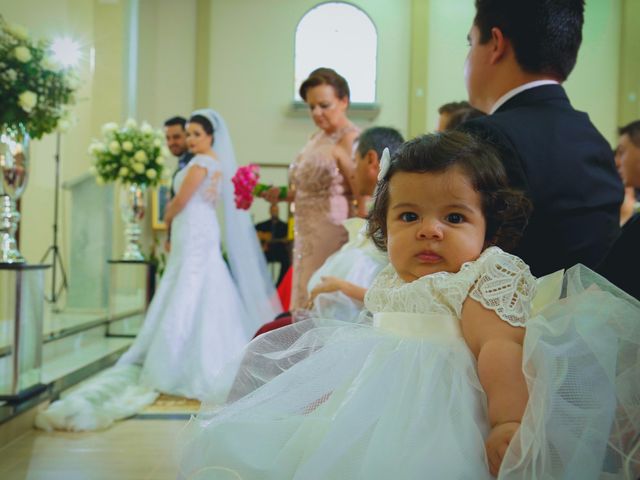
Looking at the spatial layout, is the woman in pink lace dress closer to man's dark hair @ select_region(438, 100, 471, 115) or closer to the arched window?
man's dark hair @ select_region(438, 100, 471, 115)

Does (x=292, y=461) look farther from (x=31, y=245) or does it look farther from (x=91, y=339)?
(x=31, y=245)

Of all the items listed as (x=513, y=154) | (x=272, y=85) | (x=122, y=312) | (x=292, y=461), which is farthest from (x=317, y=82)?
(x=272, y=85)

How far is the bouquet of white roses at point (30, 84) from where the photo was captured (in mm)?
4012

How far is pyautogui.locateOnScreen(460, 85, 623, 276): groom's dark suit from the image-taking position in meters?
1.70

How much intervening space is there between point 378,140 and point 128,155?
14.0 feet

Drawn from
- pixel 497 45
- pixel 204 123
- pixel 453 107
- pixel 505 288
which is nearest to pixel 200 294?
pixel 204 123

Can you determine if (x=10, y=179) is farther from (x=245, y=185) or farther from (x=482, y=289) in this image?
(x=482, y=289)

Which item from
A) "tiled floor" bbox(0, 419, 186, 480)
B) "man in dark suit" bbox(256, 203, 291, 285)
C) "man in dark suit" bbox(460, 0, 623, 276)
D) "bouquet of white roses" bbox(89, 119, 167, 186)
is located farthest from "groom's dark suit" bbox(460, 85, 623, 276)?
"man in dark suit" bbox(256, 203, 291, 285)

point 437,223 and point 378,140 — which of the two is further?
point 378,140

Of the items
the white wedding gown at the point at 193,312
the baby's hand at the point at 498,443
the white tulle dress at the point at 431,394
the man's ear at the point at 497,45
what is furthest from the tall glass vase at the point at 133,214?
the baby's hand at the point at 498,443

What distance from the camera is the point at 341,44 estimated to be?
41.5ft

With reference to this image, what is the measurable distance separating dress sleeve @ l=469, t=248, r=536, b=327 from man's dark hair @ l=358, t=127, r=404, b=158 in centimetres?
171

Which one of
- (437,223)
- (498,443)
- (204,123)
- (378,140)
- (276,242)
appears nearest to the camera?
(498,443)

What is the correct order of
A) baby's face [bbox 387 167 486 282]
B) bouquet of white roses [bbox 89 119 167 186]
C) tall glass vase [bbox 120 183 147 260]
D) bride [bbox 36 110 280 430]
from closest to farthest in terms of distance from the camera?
baby's face [bbox 387 167 486 282]
bride [bbox 36 110 280 430]
bouquet of white roses [bbox 89 119 167 186]
tall glass vase [bbox 120 183 147 260]
